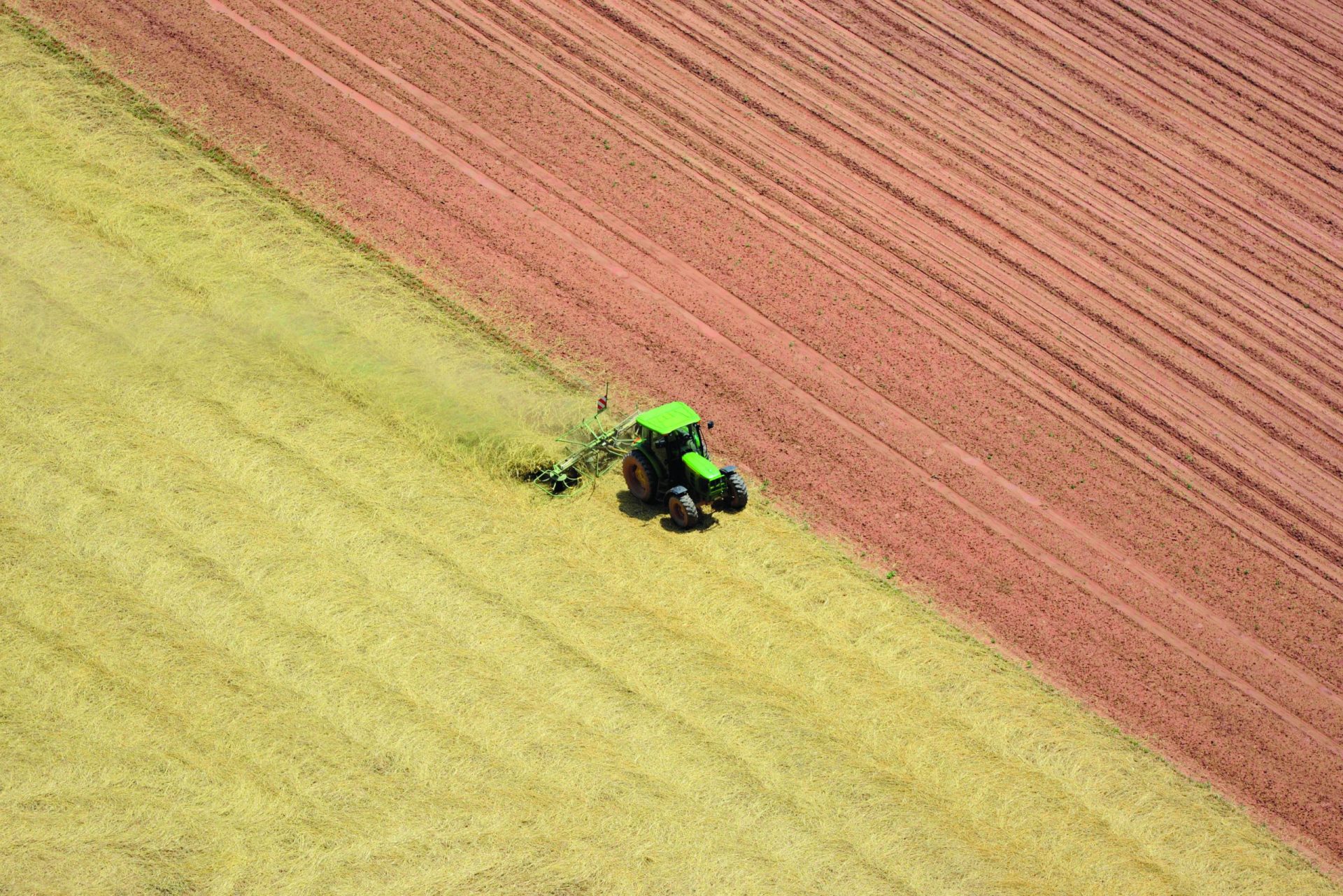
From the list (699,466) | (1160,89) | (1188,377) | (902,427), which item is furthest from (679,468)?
(1160,89)

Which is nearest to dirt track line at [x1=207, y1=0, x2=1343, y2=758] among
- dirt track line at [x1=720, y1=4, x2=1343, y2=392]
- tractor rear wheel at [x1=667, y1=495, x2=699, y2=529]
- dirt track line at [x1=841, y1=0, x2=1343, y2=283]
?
tractor rear wheel at [x1=667, y1=495, x2=699, y2=529]

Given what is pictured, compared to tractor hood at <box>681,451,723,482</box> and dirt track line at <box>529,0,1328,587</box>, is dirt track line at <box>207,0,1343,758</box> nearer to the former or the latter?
dirt track line at <box>529,0,1328,587</box>

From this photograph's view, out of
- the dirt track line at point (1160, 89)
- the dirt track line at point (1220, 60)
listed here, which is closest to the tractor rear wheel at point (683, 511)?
the dirt track line at point (1160, 89)

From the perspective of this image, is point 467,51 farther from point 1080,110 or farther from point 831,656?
point 831,656

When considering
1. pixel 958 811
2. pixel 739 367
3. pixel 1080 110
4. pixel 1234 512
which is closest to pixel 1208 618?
pixel 1234 512

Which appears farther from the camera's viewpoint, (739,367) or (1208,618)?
(739,367)

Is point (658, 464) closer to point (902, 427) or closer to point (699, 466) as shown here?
point (699, 466)
